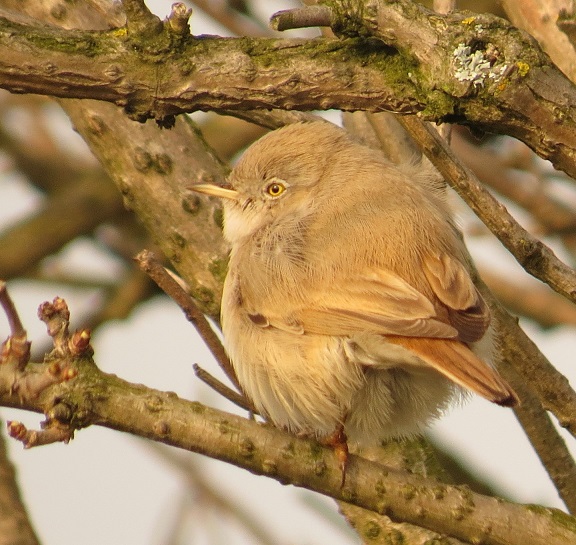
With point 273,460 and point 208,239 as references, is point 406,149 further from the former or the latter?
point 273,460

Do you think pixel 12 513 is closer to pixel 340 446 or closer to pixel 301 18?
pixel 340 446

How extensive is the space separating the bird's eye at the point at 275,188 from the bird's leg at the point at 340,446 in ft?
4.75

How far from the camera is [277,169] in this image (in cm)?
470

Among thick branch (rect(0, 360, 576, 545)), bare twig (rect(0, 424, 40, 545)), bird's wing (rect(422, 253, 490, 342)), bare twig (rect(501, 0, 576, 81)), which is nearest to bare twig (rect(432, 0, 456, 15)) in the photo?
bare twig (rect(501, 0, 576, 81))

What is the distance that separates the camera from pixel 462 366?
10.6ft

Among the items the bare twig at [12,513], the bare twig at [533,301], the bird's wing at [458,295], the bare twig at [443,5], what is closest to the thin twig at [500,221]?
the bird's wing at [458,295]

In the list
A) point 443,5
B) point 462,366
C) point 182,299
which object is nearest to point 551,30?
point 443,5

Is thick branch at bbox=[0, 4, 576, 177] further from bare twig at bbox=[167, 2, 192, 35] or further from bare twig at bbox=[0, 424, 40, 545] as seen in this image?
bare twig at bbox=[0, 424, 40, 545]

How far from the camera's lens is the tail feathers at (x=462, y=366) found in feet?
10.1

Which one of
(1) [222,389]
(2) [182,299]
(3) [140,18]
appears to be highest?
(3) [140,18]

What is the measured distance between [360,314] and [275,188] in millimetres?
1320

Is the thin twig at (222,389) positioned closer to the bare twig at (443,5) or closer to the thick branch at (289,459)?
the thick branch at (289,459)

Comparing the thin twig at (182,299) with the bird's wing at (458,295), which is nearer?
the thin twig at (182,299)

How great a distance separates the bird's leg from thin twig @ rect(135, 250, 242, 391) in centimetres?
47
